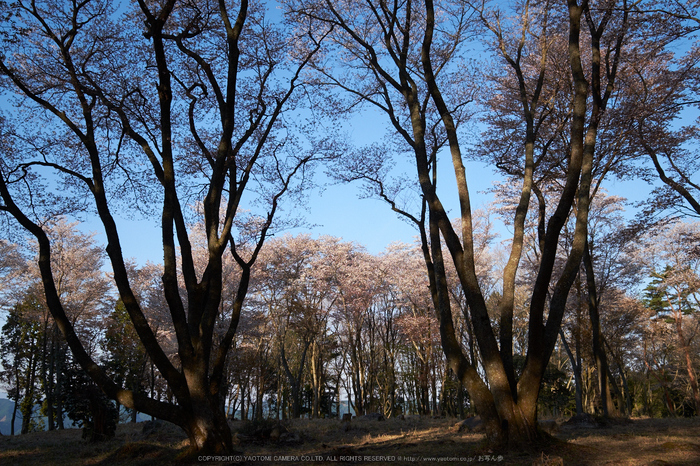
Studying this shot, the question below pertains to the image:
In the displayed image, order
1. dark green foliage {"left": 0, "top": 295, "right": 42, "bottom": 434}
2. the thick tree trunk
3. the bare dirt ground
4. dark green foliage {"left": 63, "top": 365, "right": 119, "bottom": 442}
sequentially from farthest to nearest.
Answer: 1. dark green foliage {"left": 0, "top": 295, "right": 42, "bottom": 434}
2. dark green foliage {"left": 63, "top": 365, "right": 119, "bottom": 442}
3. the thick tree trunk
4. the bare dirt ground

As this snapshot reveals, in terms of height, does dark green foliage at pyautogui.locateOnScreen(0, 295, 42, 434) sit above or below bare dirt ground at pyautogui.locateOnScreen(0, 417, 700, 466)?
above

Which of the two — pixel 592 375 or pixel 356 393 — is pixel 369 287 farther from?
pixel 592 375

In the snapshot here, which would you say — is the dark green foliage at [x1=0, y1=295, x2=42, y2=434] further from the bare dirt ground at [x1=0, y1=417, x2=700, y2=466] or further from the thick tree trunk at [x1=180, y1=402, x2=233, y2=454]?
the thick tree trunk at [x1=180, y1=402, x2=233, y2=454]

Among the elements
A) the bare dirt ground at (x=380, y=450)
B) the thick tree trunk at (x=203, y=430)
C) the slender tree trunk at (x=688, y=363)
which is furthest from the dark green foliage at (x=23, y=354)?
the slender tree trunk at (x=688, y=363)

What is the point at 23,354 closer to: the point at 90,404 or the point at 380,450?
the point at 90,404

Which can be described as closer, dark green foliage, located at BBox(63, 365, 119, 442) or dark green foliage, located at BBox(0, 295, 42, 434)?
dark green foliage, located at BBox(63, 365, 119, 442)

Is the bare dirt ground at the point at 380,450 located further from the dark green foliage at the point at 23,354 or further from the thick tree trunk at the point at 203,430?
the dark green foliage at the point at 23,354

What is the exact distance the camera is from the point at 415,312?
63.1 ft

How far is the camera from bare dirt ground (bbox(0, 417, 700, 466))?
159 inches

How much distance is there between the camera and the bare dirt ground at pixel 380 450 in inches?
159

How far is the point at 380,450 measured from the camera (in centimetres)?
552

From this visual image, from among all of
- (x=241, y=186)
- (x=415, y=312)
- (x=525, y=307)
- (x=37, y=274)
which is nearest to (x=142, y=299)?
(x=37, y=274)

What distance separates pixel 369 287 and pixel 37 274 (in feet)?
45.7

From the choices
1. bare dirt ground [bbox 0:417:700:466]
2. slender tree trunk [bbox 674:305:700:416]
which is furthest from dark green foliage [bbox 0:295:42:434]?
slender tree trunk [bbox 674:305:700:416]
